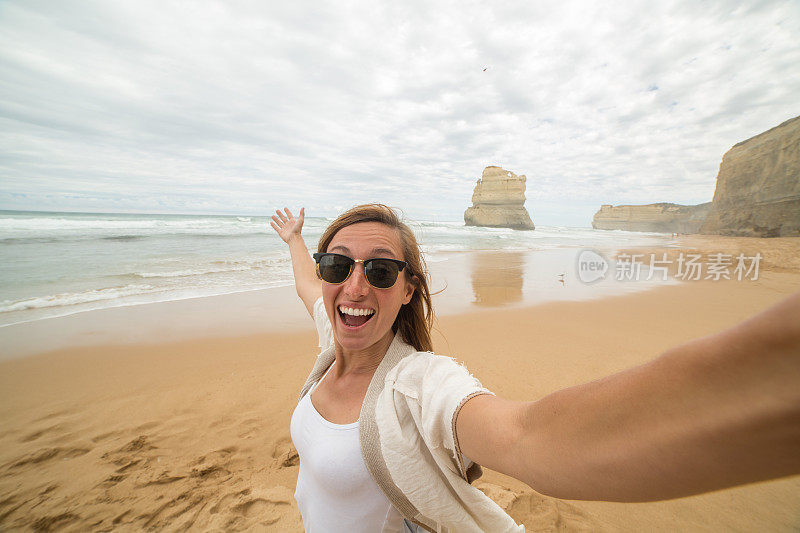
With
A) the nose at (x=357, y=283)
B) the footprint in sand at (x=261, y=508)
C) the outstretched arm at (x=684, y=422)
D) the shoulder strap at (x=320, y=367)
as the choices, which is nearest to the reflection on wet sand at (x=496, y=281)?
the footprint in sand at (x=261, y=508)

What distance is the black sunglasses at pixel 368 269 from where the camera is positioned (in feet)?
5.50

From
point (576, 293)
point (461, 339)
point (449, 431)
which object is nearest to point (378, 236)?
point (449, 431)

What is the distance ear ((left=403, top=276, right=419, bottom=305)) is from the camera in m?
1.79

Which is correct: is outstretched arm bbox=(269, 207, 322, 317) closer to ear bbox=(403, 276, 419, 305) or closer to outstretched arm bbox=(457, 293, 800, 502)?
ear bbox=(403, 276, 419, 305)

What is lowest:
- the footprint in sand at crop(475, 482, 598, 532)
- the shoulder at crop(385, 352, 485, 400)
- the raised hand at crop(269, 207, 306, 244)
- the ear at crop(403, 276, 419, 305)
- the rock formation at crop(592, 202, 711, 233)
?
the footprint in sand at crop(475, 482, 598, 532)

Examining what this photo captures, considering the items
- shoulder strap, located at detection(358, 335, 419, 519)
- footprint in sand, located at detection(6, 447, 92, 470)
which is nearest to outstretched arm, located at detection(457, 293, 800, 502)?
shoulder strap, located at detection(358, 335, 419, 519)

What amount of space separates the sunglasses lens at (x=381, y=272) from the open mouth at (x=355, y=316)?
0.15 m

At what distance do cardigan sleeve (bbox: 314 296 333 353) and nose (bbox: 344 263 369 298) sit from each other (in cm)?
43

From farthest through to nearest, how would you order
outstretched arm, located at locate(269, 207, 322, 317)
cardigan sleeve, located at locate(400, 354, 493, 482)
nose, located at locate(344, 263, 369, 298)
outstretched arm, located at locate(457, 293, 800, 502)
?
outstretched arm, located at locate(269, 207, 322, 317) → nose, located at locate(344, 263, 369, 298) → cardigan sleeve, located at locate(400, 354, 493, 482) → outstretched arm, located at locate(457, 293, 800, 502)

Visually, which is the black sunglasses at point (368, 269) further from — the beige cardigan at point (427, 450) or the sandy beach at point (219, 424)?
the sandy beach at point (219, 424)

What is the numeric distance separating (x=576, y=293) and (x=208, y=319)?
30.4 feet

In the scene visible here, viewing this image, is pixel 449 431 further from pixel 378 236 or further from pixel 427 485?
pixel 378 236

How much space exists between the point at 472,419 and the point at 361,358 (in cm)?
82
